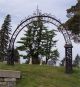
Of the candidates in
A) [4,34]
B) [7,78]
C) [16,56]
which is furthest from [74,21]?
[4,34]

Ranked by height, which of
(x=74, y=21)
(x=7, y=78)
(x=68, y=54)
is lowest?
(x=7, y=78)

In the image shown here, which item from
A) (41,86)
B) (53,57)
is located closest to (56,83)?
(41,86)

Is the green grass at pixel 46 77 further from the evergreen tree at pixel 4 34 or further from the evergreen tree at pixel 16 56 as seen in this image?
the evergreen tree at pixel 4 34

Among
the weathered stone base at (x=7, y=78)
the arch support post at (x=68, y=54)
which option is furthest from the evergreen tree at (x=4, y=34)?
the weathered stone base at (x=7, y=78)

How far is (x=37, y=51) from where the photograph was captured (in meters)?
36.6

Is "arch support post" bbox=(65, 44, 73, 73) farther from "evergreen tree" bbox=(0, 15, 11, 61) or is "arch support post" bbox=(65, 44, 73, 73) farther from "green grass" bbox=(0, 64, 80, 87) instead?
"evergreen tree" bbox=(0, 15, 11, 61)

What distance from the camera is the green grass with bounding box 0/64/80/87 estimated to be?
17.8 metres

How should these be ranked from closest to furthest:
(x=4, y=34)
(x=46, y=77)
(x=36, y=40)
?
(x=46, y=77)
(x=36, y=40)
(x=4, y=34)

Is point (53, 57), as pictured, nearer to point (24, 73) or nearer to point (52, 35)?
point (52, 35)

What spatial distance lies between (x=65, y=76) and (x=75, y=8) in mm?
9864

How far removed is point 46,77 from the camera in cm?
1916

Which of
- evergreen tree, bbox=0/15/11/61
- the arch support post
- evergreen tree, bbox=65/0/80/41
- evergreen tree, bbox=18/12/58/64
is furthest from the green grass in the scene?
evergreen tree, bbox=0/15/11/61

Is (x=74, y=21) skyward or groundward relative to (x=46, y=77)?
skyward

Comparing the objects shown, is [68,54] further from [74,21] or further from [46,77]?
[74,21]
